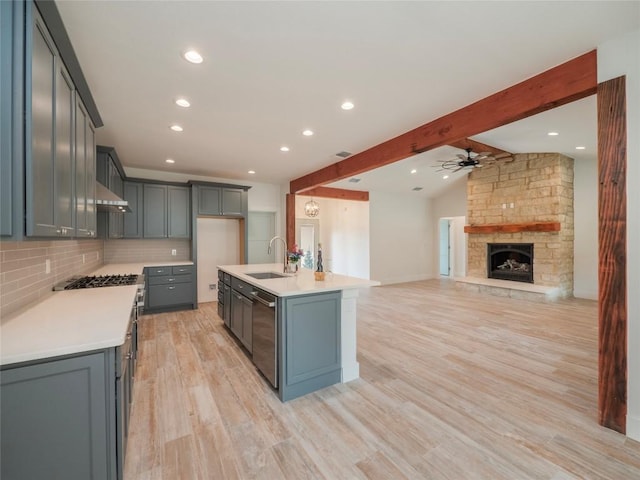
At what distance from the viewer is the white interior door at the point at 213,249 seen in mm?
5941

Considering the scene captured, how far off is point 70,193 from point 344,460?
2380 millimetres

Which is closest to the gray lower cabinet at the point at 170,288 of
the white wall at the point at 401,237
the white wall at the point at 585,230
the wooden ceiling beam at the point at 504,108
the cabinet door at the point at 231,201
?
the cabinet door at the point at 231,201

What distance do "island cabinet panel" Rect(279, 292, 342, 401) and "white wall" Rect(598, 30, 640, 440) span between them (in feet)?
6.64

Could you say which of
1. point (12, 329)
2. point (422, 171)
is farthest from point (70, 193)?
point (422, 171)

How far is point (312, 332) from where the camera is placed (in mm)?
2541

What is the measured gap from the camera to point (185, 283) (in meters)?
5.20

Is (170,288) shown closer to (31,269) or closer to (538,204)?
(31,269)

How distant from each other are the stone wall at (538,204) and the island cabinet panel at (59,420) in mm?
7654

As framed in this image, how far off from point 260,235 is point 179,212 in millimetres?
1820

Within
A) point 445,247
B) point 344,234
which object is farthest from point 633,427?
point 445,247

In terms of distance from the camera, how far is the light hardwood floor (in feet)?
5.67

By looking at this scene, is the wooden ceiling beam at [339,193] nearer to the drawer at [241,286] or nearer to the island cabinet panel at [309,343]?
the drawer at [241,286]

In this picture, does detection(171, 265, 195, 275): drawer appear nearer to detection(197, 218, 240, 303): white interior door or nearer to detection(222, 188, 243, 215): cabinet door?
detection(197, 218, 240, 303): white interior door

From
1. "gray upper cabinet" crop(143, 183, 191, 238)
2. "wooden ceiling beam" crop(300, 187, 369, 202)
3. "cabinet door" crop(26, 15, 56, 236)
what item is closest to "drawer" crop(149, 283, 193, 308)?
"gray upper cabinet" crop(143, 183, 191, 238)
